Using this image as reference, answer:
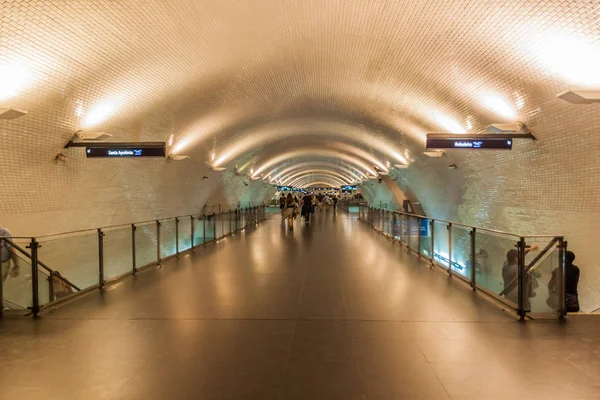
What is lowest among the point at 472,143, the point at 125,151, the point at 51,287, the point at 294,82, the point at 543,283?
the point at 51,287

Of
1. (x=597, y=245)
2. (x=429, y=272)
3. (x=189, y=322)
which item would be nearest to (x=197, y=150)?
(x=429, y=272)

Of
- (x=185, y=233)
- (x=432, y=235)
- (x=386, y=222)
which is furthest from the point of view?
(x=386, y=222)

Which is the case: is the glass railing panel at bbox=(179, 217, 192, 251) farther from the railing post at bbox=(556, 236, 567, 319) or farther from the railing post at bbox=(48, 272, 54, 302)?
the railing post at bbox=(556, 236, 567, 319)

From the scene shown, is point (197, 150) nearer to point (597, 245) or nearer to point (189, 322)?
point (189, 322)

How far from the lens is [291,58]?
336 inches

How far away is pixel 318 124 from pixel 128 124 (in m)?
8.48

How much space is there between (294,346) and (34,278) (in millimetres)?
3518

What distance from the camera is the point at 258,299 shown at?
18.3ft

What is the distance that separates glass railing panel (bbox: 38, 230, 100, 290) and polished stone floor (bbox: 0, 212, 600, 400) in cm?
49

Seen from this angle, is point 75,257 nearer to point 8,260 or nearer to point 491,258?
point 8,260

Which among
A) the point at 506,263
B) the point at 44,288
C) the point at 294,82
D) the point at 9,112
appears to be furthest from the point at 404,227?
the point at 9,112

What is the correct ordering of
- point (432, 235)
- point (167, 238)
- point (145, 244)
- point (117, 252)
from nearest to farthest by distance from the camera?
point (117, 252) < point (145, 244) < point (432, 235) < point (167, 238)

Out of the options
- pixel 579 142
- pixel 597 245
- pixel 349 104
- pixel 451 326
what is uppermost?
pixel 349 104

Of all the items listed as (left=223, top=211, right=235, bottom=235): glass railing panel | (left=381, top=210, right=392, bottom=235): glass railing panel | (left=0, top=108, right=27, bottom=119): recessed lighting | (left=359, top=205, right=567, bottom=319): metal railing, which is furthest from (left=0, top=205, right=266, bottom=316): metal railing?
(left=381, top=210, right=392, bottom=235): glass railing panel
